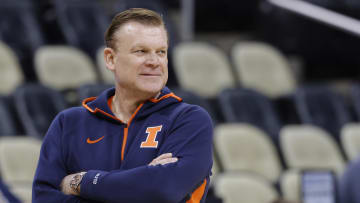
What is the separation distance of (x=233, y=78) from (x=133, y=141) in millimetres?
3892

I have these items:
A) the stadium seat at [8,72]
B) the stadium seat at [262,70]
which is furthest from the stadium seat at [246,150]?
the stadium seat at [8,72]

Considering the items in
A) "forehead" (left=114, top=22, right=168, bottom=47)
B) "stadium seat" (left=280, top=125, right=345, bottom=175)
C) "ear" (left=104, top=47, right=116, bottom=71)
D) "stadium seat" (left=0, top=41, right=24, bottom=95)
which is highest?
"forehead" (left=114, top=22, right=168, bottom=47)

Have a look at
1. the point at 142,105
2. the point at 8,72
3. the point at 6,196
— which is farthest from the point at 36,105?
the point at 142,105

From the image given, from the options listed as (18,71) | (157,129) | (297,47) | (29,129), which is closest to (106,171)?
(157,129)

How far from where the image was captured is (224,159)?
4.38 meters

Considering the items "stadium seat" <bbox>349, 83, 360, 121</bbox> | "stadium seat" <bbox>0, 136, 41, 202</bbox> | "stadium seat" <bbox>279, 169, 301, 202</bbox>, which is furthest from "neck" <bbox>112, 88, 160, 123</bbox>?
"stadium seat" <bbox>349, 83, 360, 121</bbox>

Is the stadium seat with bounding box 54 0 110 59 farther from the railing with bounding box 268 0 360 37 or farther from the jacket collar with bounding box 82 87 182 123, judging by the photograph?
the jacket collar with bounding box 82 87 182 123

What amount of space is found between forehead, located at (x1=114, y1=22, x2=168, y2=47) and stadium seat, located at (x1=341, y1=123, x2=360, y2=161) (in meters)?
3.44

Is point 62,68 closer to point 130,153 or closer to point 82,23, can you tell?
point 82,23

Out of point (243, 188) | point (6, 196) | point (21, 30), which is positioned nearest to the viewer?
point (6, 196)

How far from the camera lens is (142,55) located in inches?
60.3

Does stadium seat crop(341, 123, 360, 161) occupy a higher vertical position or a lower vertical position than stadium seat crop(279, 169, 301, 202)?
lower

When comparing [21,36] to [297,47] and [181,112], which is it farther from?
[181,112]

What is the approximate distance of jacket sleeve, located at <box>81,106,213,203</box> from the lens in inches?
57.4
